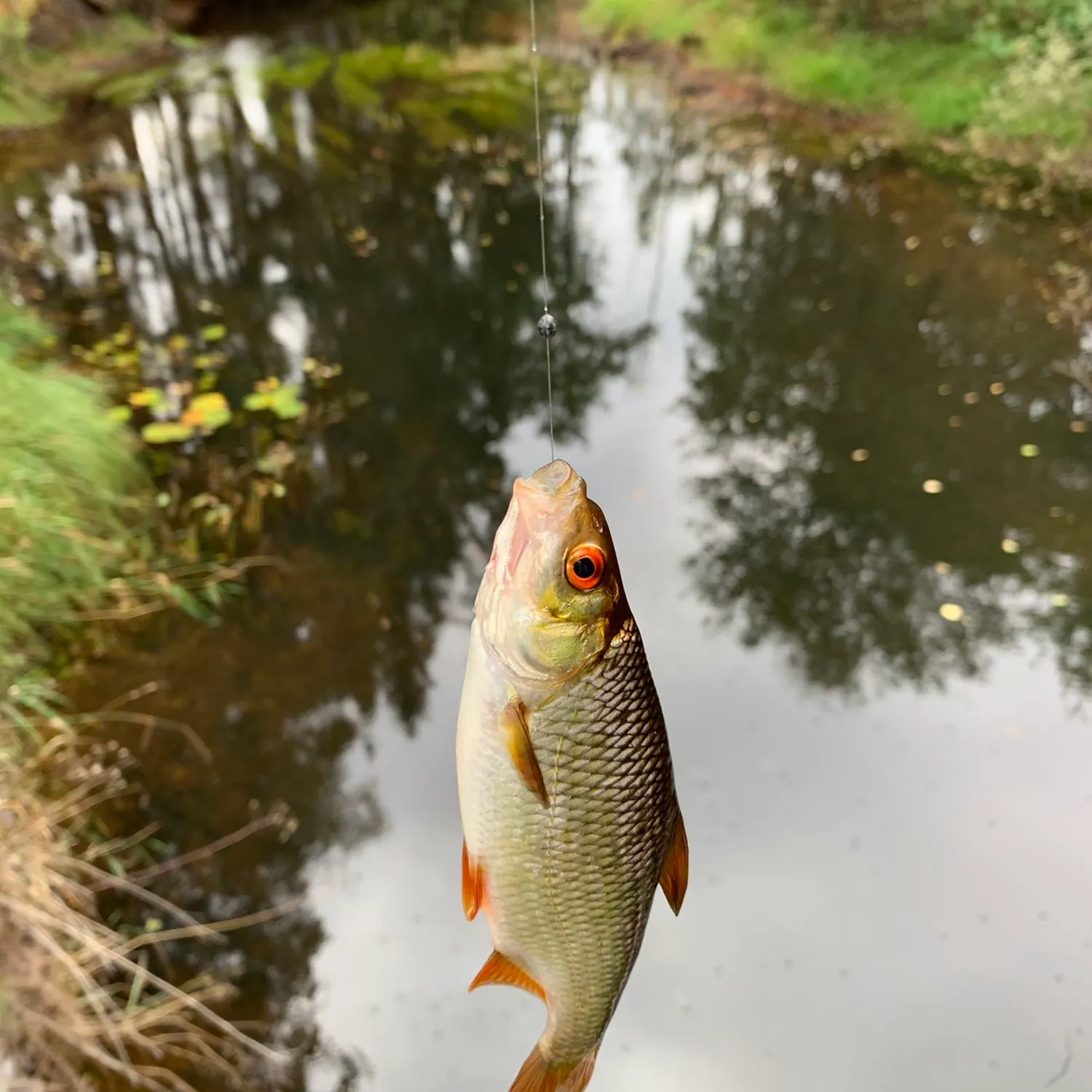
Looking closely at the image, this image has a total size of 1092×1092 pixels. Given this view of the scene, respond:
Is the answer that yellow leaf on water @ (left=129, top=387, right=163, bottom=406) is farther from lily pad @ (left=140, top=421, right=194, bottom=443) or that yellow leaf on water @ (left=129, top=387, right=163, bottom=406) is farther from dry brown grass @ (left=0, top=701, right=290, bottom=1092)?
dry brown grass @ (left=0, top=701, right=290, bottom=1092)

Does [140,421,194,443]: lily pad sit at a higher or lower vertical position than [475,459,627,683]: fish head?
lower

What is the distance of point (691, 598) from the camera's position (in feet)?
13.6

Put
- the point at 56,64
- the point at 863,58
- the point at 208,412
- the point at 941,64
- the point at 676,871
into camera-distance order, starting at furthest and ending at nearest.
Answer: the point at 56,64 < the point at 863,58 < the point at 941,64 < the point at 208,412 < the point at 676,871

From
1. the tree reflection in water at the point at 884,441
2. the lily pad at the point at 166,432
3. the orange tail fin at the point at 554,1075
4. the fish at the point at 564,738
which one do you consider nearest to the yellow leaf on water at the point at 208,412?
the lily pad at the point at 166,432

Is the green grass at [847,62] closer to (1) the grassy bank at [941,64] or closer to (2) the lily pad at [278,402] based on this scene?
(1) the grassy bank at [941,64]

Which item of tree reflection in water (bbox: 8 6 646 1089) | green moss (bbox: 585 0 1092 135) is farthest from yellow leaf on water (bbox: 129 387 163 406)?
green moss (bbox: 585 0 1092 135)

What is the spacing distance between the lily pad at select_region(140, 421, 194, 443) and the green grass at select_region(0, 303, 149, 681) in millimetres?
236

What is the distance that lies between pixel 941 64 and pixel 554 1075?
10115 mm

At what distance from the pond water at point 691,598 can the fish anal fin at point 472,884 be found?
6.20 ft

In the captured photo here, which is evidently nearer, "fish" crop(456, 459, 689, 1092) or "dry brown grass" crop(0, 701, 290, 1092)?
"fish" crop(456, 459, 689, 1092)

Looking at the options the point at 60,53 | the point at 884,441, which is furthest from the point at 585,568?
the point at 60,53

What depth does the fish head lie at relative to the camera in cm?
117

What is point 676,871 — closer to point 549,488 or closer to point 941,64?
point 549,488

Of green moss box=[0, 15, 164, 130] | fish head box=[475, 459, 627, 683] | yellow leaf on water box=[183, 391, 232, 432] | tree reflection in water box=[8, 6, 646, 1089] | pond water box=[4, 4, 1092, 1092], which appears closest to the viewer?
fish head box=[475, 459, 627, 683]
